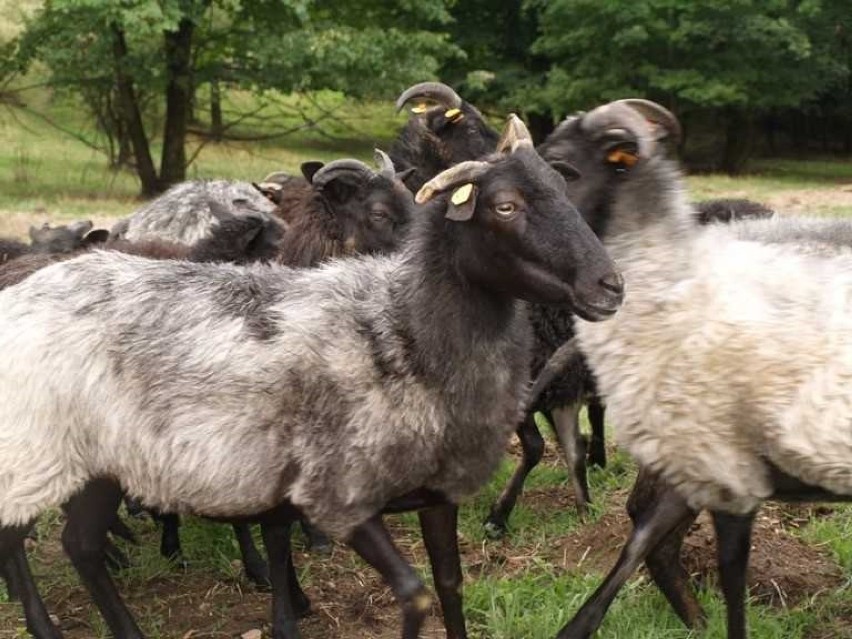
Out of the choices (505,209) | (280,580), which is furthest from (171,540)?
(505,209)

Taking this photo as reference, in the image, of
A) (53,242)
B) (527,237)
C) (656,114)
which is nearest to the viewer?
(527,237)

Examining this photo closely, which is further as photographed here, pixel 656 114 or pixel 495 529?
pixel 495 529

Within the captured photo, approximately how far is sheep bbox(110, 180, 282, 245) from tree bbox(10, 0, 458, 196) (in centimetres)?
1028

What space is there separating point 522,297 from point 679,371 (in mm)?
695

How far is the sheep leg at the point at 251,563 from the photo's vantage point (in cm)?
532

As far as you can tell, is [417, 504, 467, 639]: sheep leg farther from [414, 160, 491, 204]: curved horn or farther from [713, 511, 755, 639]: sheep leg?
[414, 160, 491, 204]: curved horn

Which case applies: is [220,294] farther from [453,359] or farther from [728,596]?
[728,596]

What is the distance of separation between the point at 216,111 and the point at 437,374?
21872 millimetres

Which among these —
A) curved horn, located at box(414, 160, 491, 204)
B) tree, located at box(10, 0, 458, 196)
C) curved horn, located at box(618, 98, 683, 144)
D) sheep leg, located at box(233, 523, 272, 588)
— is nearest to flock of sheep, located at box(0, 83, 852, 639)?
curved horn, located at box(414, 160, 491, 204)

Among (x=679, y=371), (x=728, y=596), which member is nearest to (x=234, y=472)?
(x=679, y=371)

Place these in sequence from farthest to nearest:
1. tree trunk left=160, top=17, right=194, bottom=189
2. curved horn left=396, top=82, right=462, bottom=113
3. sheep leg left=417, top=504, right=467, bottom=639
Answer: tree trunk left=160, top=17, right=194, bottom=189
curved horn left=396, top=82, right=462, bottom=113
sheep leg left=417, top=504, right=467, bottom=639

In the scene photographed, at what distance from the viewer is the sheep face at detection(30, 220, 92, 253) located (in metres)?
7.45

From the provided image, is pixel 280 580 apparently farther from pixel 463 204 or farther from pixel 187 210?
pixel 187 210

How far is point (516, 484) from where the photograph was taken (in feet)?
19.9
